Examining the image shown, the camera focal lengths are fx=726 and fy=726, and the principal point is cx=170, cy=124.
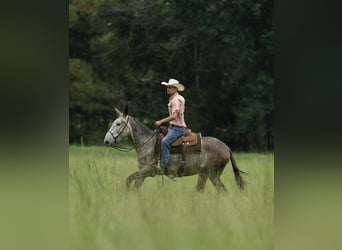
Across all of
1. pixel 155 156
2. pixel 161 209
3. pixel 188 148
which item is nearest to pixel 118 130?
pixel 155 156

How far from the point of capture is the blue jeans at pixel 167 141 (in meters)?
6.18

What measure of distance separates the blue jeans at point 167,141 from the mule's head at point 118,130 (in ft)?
1.07

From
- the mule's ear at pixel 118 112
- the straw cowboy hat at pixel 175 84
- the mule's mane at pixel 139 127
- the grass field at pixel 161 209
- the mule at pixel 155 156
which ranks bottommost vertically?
the grass field at pixel 161 209

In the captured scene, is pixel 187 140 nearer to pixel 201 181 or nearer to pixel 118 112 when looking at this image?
pixel 201 181

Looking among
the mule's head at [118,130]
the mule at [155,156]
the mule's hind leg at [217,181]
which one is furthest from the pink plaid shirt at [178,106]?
the mule's hind leg at [217,181]

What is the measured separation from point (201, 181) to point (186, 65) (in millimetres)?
994

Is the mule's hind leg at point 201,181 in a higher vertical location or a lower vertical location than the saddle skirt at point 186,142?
lower

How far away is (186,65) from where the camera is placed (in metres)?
6.14

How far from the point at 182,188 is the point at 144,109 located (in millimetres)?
747

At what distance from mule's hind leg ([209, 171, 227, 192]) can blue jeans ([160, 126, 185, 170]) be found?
0.41m

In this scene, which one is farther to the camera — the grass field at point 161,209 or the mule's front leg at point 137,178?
the mule's front leg at point 137,178

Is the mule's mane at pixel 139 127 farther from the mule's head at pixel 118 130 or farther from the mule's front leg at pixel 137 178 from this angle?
the mule's front leg at pixel 137 178
